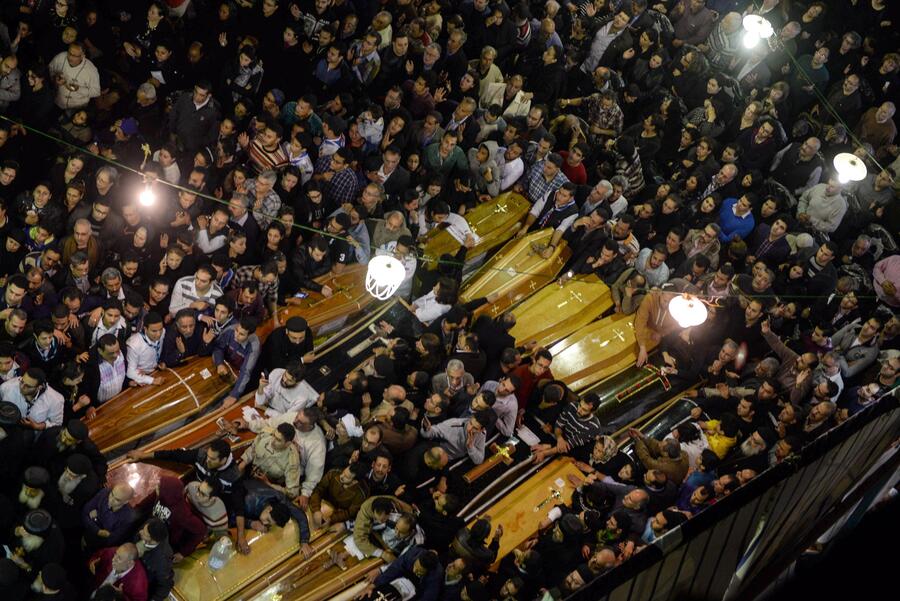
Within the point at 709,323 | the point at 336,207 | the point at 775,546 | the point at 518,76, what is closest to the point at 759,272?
the point at 709,323

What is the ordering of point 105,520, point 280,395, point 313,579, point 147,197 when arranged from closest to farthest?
point 105,520 → point 313,579 → point 280,395 → point 147,197

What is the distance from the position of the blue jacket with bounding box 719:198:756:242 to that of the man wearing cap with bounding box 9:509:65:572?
8.09 metres

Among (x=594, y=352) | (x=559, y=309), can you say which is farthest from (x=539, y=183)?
(x=594, y=352)

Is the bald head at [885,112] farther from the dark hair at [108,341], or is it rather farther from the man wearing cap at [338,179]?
the dark hair at [108,341]

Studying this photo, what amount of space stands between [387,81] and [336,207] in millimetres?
1971

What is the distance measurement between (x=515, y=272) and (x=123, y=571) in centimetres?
539

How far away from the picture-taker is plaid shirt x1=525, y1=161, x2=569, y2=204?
1188 cm

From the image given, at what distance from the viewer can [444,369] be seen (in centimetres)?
1016

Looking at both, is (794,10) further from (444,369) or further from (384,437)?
(384,437)

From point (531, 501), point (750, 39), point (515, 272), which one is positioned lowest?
point (531, 501)

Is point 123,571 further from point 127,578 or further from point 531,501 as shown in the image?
point 531,501

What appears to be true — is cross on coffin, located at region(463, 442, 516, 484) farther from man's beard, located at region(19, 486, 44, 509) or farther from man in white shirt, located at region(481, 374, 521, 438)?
man's beard, located at region(19, 486, 44, 509)

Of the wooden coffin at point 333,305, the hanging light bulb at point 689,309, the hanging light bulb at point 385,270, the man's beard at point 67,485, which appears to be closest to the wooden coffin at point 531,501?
the hanging light bulb at point 689,309

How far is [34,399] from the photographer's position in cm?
828
